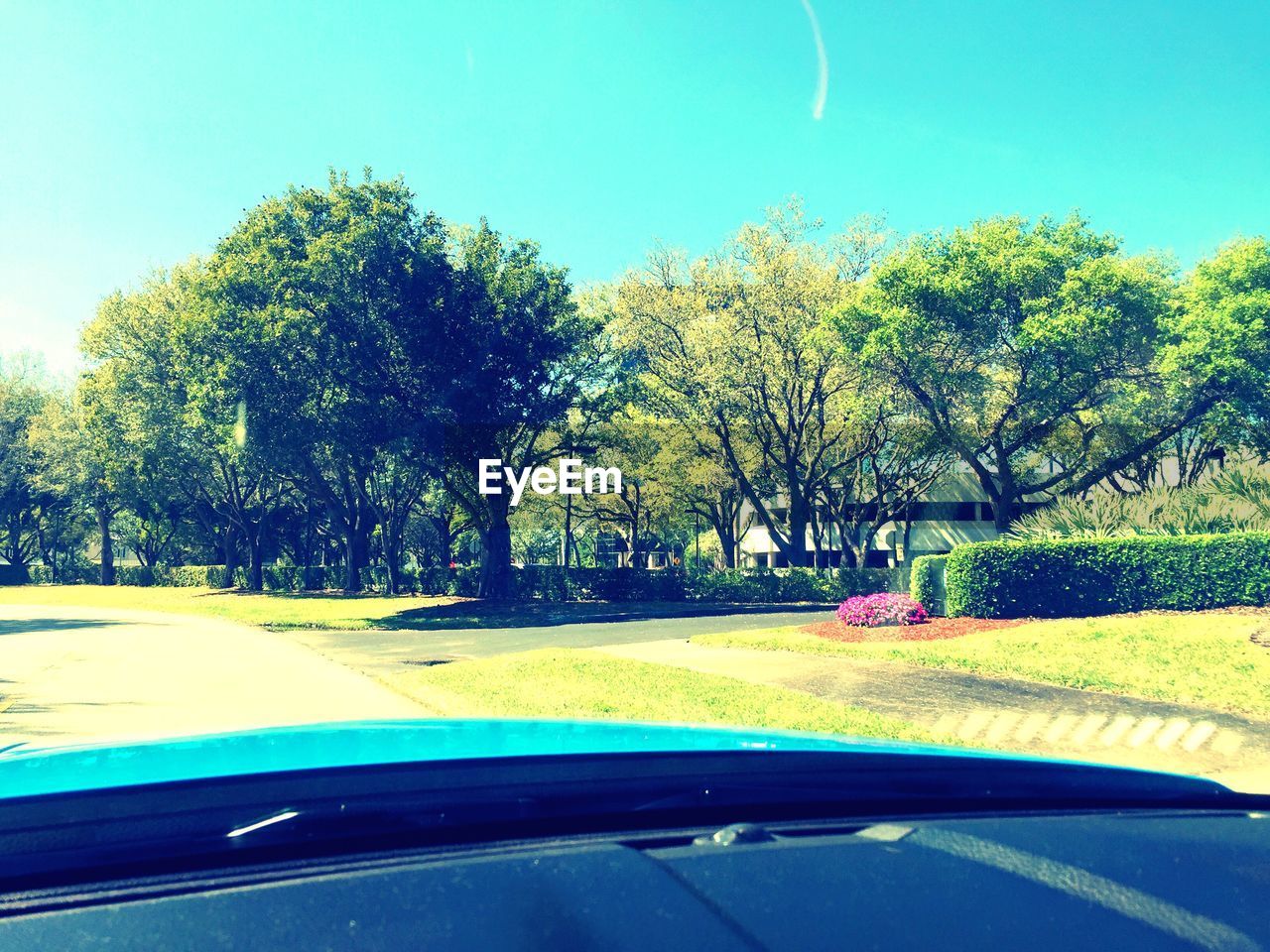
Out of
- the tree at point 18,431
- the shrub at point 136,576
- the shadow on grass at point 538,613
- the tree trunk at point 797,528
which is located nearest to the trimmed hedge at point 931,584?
the shadow on grass at point 538,613

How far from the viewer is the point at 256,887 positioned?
5.91ft

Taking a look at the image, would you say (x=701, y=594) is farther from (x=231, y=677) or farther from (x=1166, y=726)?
(x=1166, y=726)

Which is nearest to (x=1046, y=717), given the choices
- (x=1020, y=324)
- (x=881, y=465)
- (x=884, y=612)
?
(x=884, y=612)

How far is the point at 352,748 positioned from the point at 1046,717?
843cm

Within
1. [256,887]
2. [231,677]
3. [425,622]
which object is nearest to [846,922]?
[256,887]

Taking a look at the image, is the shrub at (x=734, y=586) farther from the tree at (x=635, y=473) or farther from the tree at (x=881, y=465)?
the tree at (x=635, y=473)

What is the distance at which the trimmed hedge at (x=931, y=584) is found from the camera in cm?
1973

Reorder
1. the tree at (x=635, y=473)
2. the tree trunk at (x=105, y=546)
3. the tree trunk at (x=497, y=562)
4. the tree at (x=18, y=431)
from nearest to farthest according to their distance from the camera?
the tree trunk at (x=497, y=562) < the tree at (x=635, y=473) < the tree at (x=18, y=431) < the tree trunk at (x=105, y=546)

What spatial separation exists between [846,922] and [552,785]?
856 mm

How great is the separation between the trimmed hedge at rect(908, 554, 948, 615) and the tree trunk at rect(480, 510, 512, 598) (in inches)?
739

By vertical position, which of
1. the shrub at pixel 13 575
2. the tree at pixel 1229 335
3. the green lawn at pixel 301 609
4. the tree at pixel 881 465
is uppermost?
the tree at pixel 1229 335

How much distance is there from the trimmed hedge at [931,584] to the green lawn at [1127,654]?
3.76 m

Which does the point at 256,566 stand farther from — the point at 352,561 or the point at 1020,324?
the point at 1020,324

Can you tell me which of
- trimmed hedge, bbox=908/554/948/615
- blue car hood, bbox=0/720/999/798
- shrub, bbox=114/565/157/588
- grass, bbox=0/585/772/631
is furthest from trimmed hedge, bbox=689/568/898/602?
shrub, bbox=114/565/157/588
